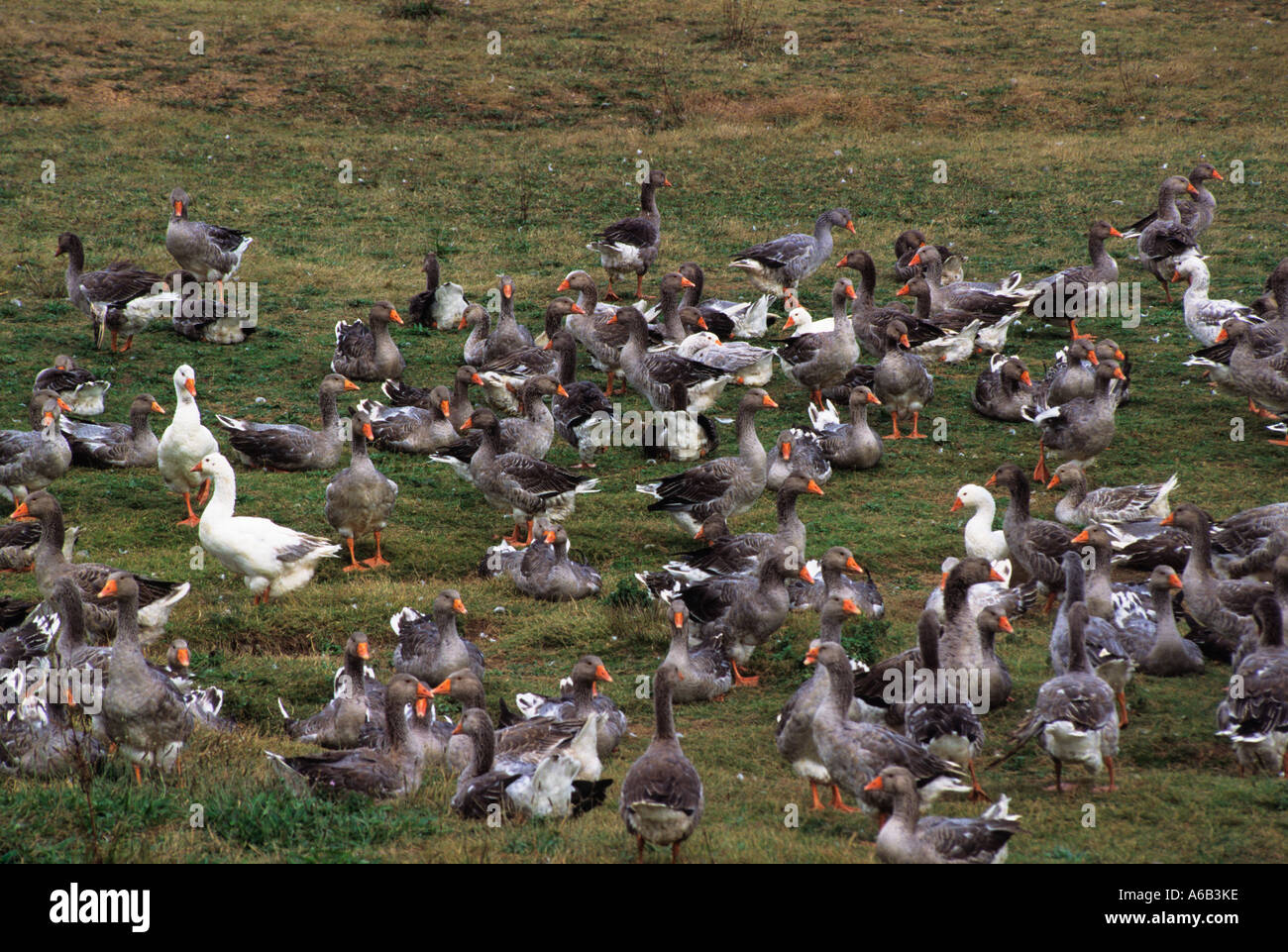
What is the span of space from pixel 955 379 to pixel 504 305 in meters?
6.59

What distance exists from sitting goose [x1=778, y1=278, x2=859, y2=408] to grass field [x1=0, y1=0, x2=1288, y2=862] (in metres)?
0.53

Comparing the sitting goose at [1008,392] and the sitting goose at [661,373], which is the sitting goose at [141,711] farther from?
the sitting goose at [1008,392]

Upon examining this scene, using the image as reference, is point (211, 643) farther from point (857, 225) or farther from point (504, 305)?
point (857, 225)

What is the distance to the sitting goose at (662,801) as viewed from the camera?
7.39 m

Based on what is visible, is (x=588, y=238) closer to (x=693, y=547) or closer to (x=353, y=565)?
(x=693, y=547)

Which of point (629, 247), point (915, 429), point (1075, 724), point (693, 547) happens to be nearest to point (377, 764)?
point (1075, 724)

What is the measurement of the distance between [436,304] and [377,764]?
1206 cm

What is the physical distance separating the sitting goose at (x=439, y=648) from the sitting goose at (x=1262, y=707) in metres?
5.68

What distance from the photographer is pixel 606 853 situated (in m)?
7.63

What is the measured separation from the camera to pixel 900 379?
15.8m

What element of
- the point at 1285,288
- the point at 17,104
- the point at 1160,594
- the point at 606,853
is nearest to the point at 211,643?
the point at 606,853

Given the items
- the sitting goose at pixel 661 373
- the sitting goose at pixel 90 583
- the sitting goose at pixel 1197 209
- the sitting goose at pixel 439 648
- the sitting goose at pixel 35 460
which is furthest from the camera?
the sitting goose at pixel 1197 209

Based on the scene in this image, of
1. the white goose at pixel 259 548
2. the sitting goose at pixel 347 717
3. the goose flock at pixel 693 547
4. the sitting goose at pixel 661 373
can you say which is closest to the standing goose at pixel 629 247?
the goose flock at pixel 693 547

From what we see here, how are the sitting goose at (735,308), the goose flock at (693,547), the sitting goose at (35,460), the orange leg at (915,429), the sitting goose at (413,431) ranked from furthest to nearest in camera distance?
1. the sitting goose at (735,308)
2. the orange leg at (915,429)
3. the sitting goose at (413,431)
4. the sitting goose at (35,460)
5. the goose flock at (693,547)
